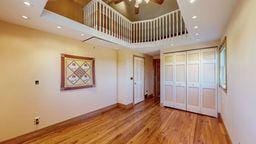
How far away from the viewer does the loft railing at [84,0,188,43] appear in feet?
12.6

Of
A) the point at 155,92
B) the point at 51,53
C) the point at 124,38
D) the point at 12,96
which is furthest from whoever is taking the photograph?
the point at 155,92

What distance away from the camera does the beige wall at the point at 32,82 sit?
254 cm

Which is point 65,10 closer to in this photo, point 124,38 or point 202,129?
point 124,38

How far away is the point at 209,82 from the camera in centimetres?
403

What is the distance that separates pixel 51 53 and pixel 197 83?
4.38m

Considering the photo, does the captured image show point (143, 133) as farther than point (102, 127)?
No

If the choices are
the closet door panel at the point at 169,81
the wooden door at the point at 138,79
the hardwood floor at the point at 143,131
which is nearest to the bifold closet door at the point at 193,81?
the hardwood floor at the point at 143,131

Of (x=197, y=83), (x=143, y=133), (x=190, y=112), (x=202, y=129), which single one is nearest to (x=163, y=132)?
(x=143, y=133)

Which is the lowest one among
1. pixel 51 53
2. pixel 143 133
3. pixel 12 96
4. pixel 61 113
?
pixel 143 133

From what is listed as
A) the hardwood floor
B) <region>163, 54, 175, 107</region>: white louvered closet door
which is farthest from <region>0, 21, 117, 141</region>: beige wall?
<region>163, 54, 175, 107</region>: white louvered closet door

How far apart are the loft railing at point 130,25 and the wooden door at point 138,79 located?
3.50 feet

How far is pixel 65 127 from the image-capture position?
10.9ft

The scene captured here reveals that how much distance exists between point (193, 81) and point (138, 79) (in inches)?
89.0

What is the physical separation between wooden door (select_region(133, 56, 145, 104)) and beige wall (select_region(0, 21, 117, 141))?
7.20 feet
